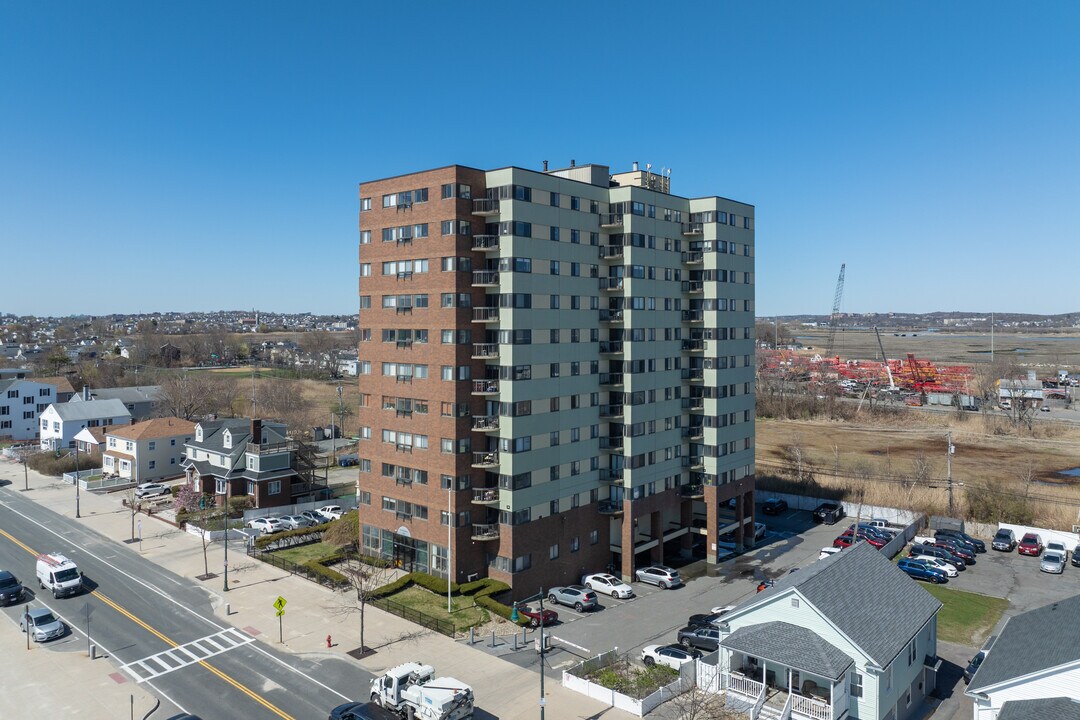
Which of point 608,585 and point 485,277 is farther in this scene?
point 608,585

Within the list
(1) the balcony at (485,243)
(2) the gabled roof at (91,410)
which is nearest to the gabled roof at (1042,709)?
(1) the balcony at (485,243)

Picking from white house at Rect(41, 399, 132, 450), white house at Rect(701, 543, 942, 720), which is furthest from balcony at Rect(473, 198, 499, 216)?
white house at Rect(41, 399, 132, 450)

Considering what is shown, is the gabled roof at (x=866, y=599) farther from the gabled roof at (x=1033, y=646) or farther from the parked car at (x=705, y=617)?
the parked car at (x=705, y=617)

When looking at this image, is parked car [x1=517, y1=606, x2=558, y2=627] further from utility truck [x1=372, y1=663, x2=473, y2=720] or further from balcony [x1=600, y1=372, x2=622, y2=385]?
balcony [x1=600, y1=372, x2=622, y2=385]

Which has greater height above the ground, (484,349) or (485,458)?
(484,349)

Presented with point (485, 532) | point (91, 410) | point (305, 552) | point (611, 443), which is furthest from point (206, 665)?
point (91, 410)

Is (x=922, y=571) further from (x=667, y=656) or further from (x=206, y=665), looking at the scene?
(x=206, y=665)

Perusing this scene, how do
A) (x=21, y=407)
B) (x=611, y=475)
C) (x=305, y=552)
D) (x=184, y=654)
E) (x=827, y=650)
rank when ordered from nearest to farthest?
1. (x=827, y=650)
2. (x=184, y=654)
3. (x=611, y=475)
4. (x=305, y=552)
5. (x=21, y=407)
